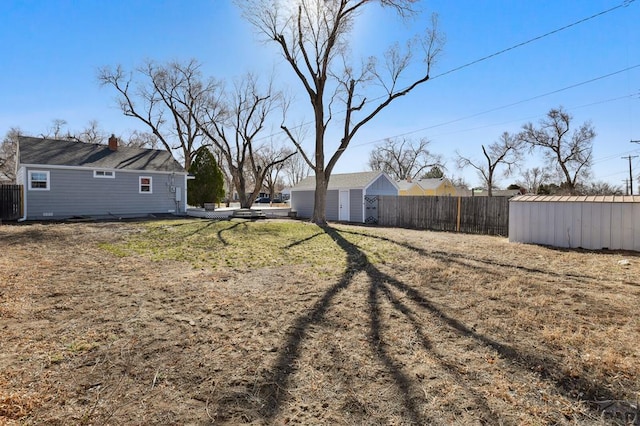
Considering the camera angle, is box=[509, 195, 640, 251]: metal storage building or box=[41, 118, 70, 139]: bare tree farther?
box=[41, 118, 70, 139]: bare tree

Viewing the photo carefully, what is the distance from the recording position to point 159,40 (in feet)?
48.2

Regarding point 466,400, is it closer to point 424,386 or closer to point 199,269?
point 424,386

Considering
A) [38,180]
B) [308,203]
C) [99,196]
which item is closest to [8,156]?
[38,180]

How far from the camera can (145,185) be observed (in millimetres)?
18094

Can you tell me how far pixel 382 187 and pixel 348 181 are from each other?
2.25 meters

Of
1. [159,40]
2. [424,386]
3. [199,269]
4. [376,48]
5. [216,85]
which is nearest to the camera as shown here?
[424,386]

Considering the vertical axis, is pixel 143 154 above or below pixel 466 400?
above

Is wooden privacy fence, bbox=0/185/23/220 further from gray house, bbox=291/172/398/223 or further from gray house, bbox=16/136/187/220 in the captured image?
gray house, bbox=291/172/398/223

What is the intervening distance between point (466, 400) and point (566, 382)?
93 cm

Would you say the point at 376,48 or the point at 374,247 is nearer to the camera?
the point at 374,247

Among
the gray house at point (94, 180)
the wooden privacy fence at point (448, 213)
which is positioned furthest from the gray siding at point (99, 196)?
the wooden privacy fence at point (448, 213)

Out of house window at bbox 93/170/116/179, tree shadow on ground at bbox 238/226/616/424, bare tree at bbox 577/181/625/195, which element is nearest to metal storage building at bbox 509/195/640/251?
tree shadow on ground at bbox 238/226/616/424

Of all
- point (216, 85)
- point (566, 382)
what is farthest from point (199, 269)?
point (216, 85)

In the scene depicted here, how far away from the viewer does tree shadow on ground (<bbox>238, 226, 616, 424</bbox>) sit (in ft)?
7.66
